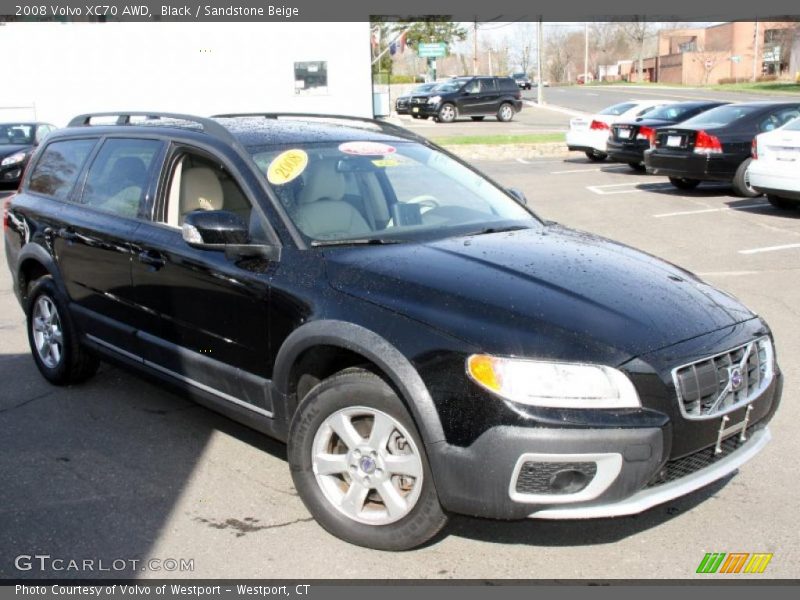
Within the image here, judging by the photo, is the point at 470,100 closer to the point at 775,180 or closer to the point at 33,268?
the point at 775,180

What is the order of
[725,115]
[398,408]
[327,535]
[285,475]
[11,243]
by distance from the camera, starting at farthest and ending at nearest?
1. [725,115]
2. [11,243]
3. [285,475]
4. [327,535]
5. [398,408]

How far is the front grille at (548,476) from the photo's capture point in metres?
3.23

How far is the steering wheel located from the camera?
15.3 feet

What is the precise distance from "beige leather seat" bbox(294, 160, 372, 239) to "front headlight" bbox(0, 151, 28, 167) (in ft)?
52.5

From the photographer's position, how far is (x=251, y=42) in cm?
3447

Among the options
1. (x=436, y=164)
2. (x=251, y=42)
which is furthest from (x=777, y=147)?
(x=251, y=42)

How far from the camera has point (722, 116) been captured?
1536 centimetres

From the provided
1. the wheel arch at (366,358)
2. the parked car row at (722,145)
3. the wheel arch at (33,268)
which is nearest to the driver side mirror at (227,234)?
the wheel arch at (366,358)

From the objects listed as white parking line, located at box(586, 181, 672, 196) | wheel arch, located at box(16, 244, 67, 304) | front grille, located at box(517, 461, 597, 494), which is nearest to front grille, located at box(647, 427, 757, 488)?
front grille, located at box(517, 461, 597, 494)

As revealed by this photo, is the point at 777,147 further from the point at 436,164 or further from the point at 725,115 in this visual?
the point at 436,164

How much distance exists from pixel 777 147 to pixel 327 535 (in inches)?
404

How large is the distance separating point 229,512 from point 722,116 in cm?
1353

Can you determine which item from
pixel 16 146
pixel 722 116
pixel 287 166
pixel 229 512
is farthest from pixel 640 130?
pixel 229 512

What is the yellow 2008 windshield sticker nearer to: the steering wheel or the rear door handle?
the steering wheel
